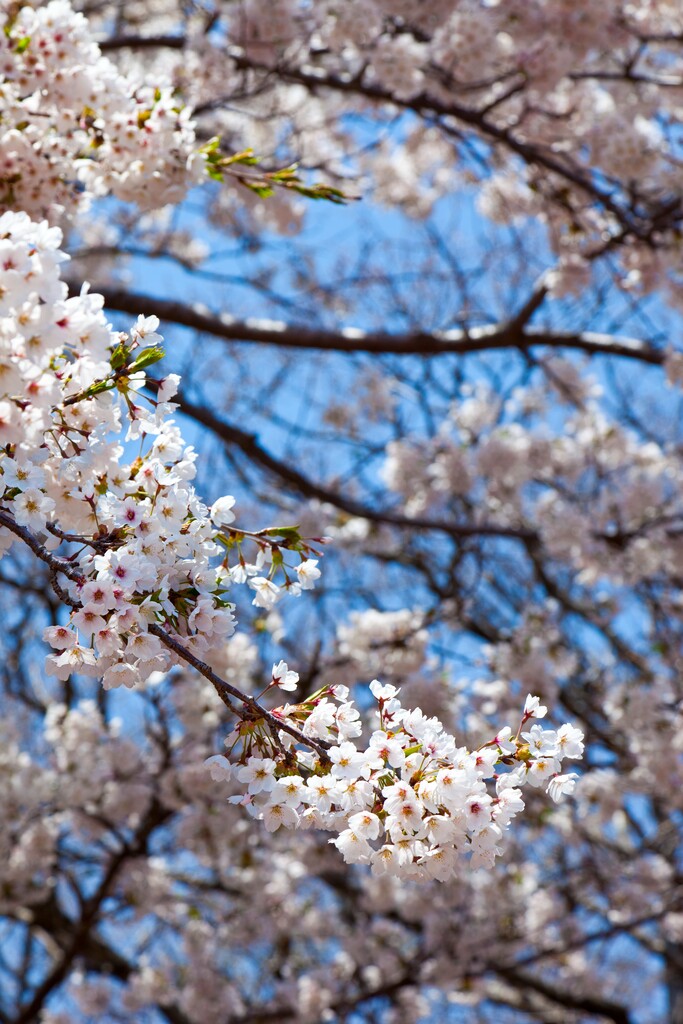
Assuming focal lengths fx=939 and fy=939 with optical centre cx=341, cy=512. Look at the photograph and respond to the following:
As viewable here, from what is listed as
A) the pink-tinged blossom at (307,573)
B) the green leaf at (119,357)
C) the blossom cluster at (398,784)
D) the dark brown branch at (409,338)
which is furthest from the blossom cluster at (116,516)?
the dark brown branch at (409,338)

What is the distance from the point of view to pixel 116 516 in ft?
5.25

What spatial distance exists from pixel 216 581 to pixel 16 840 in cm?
478

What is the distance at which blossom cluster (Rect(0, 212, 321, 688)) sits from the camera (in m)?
1.50

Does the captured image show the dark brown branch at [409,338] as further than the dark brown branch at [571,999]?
No

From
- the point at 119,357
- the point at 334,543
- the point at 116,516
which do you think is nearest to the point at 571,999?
the point at 334,543

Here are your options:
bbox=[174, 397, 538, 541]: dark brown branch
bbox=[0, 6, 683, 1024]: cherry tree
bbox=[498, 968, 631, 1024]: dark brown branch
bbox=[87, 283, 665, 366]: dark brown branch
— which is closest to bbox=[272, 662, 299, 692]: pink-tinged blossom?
bbox=[0, 6, 683, 1024]: cherry tree

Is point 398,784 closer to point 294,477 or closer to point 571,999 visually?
point 294,477

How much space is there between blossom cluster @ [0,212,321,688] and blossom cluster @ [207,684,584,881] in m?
0.23

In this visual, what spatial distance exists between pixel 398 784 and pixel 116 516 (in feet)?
2.12

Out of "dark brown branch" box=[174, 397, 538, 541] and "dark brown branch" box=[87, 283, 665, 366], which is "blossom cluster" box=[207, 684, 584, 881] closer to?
"dark brown branch" box=[174, 397, 538, 541]

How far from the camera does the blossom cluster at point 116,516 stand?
4.91ft

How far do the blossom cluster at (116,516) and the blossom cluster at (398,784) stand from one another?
0.23 metres

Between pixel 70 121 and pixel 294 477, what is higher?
pixel 294 477

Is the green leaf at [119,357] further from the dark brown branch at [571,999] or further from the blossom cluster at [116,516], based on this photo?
the dark brown branch at [571,999]
